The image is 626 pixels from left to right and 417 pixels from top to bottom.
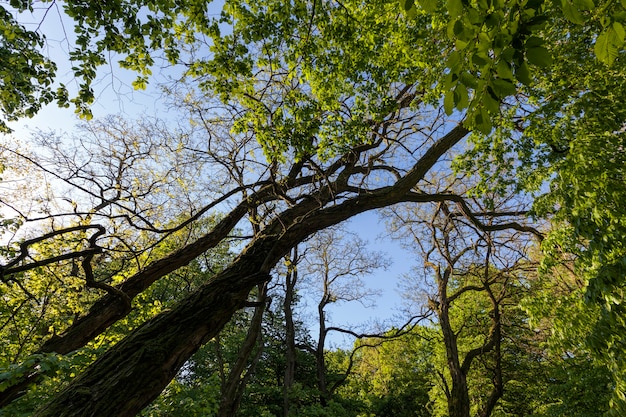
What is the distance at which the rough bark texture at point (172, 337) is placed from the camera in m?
2.38

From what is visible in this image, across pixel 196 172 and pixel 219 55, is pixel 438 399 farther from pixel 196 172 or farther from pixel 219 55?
pixel 219 55

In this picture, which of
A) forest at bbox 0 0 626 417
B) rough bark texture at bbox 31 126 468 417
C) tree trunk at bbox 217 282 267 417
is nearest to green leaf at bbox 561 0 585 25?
forest at bbox 0 0 626 417

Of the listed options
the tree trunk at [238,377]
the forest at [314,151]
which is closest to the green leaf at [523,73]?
the forest at [314,151]

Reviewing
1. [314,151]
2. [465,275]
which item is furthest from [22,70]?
[465,275]

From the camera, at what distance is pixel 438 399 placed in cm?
1544

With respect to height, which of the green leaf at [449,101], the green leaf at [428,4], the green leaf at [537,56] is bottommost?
the green leaf at [537,56]

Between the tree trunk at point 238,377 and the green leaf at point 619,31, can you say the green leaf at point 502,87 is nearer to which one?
the green leaf at point 619,31

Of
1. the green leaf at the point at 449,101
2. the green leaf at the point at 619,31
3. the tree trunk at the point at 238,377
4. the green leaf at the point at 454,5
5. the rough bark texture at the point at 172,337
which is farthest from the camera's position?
the tree trunk at the point at 238,377

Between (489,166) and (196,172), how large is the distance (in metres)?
5.32

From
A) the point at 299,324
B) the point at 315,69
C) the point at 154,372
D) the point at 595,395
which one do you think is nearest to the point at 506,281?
the point at 595,395

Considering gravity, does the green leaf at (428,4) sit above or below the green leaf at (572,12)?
above

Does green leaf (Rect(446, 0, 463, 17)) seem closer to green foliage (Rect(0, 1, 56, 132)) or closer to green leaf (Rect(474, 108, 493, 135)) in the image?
green leaf (Rect(474, 108, 493, 135))

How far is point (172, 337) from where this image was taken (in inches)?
112

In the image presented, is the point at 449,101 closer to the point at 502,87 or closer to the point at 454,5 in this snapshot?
the point at 502,87
